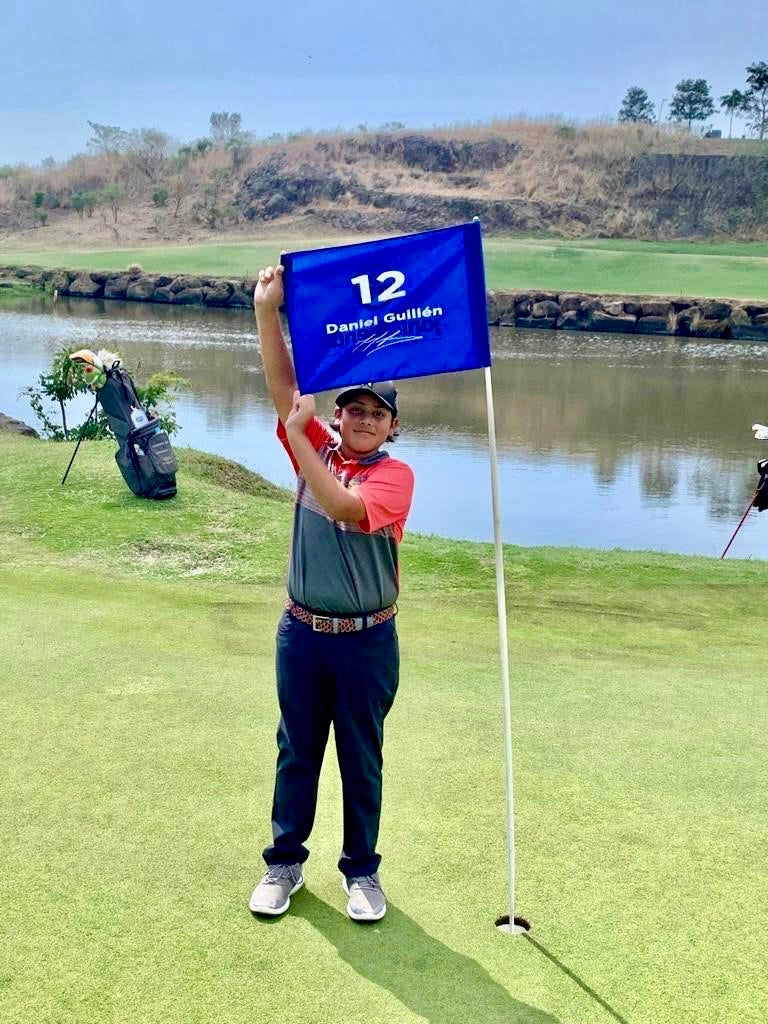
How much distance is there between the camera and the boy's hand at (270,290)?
363 cm

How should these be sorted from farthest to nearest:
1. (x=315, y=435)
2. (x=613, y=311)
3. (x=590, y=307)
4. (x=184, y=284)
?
1. (x=184, y=284)
2. (x=590, y=307)
3. (x=613, y=311)
4. (x=315, y=435)

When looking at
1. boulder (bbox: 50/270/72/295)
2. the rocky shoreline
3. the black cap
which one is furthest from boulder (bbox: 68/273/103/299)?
the black cap

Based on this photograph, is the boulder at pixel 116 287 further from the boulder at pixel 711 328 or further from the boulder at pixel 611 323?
the boulder at pixel 711 328

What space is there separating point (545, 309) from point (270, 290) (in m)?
50.4

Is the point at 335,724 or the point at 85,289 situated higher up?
the point at 85,289

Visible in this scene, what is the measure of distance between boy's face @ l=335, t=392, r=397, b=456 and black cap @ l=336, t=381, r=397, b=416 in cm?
1

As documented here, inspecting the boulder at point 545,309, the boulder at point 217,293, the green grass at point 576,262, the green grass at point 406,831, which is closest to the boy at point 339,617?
the green grass at point 406,831

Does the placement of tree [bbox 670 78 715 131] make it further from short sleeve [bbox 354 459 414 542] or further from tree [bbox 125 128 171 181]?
short sleeve [bbox 354 459 414 542]

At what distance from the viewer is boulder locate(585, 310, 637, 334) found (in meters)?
51.9

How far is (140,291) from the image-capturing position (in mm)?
60438

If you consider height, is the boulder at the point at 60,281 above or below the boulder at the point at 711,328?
above

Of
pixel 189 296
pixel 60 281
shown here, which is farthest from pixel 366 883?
pixel 60 281

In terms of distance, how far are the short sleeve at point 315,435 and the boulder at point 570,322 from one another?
49578 mm

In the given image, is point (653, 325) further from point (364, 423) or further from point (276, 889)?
point (276, 889)
